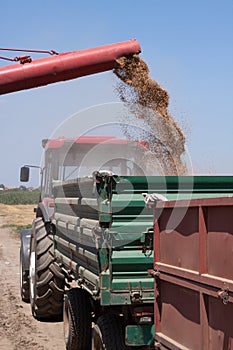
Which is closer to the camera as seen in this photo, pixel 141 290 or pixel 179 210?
pixel 179 210

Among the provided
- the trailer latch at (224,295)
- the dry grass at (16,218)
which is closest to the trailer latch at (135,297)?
the trailer latch at (224,295)

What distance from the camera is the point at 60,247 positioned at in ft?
22.6

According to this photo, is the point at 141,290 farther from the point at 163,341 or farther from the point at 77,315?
the point at 77,315

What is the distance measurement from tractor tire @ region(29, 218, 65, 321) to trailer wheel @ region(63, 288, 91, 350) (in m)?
1.64

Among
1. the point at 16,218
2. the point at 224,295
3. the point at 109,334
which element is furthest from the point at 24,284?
the point at 16,218

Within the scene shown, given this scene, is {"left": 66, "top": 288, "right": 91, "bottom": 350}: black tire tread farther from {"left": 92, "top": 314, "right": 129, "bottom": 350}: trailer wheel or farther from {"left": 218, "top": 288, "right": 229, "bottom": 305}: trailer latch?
{"left": 218, "top": 288, "right": 229, "bottom": 305}: trailer latch

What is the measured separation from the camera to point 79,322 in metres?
5.86

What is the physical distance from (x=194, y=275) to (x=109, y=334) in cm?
155

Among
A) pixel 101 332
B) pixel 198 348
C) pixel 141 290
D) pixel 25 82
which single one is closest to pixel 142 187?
pixel 141 290

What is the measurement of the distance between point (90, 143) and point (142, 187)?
370 centimetres

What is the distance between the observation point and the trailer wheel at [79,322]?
5852 millimetres

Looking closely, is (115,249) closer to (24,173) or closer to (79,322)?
(79,322)

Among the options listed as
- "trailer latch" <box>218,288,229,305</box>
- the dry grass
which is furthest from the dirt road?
the dry grass

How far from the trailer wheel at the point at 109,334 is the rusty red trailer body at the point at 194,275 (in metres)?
0.67
